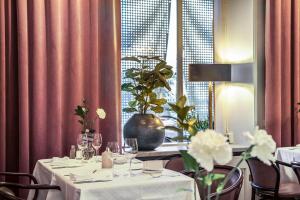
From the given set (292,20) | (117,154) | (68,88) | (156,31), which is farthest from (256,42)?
(117,154)

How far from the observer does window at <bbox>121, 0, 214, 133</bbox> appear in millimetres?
5219

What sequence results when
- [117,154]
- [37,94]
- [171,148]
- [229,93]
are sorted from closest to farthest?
[117,154] → [37,94] → [171,148] → [229,93]

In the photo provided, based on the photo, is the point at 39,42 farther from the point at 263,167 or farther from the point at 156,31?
the point at 263,167

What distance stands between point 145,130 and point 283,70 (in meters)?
1.72

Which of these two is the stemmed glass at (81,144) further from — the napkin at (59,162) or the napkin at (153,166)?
the napkin at (153,166)

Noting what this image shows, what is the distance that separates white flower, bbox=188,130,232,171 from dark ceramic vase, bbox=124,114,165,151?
323 centimetres

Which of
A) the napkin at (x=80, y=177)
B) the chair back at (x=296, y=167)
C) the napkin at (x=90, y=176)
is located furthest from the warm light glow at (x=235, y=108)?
the napkin at (x=80, y=177)

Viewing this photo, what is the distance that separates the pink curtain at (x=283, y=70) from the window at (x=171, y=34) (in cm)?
75

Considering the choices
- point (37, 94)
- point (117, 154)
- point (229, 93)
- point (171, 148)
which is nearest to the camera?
point (117, 154)

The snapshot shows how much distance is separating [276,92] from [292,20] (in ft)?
2.77

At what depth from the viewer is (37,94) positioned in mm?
4266

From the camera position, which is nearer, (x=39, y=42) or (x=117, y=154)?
(x=117, y=154)

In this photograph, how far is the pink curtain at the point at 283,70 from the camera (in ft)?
17.0

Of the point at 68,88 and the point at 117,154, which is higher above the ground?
the point at 68,88
